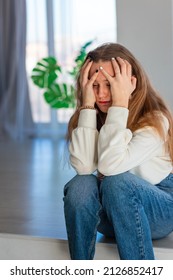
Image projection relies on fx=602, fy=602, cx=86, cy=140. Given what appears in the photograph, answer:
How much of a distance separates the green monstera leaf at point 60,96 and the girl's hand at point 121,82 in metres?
3.65

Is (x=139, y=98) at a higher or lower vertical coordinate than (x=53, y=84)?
higher

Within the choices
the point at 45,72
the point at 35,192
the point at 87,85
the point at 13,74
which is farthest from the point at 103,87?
the point at 13,74

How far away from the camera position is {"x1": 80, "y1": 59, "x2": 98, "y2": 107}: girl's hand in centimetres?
213

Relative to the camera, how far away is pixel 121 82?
208 centimetres

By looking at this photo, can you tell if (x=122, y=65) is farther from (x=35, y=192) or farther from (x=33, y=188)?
(x=33, y=188)

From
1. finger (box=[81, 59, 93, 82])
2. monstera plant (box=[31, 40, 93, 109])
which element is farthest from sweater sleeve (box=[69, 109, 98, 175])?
monstera plant (box=[31, 40, 93, 109])

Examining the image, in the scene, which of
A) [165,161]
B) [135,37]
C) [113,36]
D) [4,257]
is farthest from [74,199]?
[113,36]

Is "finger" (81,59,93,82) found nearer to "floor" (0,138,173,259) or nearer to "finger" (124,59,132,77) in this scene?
"finger" (124,59,132,77)

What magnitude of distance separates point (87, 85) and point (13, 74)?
13.9 ft

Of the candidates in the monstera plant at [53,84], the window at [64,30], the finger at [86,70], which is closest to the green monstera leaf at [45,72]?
the monstera plant at [53,84]

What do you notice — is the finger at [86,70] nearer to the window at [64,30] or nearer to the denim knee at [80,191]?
the denim knee at [80,191]

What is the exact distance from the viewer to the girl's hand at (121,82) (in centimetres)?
206

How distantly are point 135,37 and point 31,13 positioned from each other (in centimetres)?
243

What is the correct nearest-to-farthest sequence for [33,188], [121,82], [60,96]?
1. [121,82]
2. [33,188]
3. [60,96]
